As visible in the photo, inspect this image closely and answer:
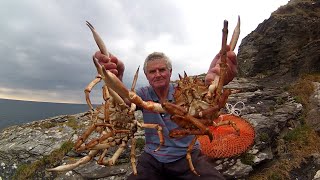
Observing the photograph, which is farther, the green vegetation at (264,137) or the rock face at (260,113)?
the green vegetation at (264,137)

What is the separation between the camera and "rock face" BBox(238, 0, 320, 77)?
60.3ft

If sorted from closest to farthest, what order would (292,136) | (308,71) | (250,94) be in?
(292,136) < (250,94) < (308,71)

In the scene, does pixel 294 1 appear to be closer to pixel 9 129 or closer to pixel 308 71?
pixel 308 71

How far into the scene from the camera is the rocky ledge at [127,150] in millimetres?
9898

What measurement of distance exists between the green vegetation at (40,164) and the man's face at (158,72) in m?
6.94

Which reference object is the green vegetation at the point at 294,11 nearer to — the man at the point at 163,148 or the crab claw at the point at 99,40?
the man at the point at 163,148

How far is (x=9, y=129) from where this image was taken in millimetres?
14828

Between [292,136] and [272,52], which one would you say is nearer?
[292,136]

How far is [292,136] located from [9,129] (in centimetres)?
1152

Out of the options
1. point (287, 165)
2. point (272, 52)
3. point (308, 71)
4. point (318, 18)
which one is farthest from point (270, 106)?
point (318, 18)

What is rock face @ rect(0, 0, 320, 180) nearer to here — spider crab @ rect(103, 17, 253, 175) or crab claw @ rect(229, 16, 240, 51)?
spider crab @ rect(103, 17, 253, 175)

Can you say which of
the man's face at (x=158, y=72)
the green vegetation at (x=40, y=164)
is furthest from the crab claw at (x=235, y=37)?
the green vegetation at (x=40, y=164)

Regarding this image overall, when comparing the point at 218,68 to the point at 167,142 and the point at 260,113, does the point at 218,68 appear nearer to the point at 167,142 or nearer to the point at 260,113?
the point at 167,142

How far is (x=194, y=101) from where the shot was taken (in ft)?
13.2
